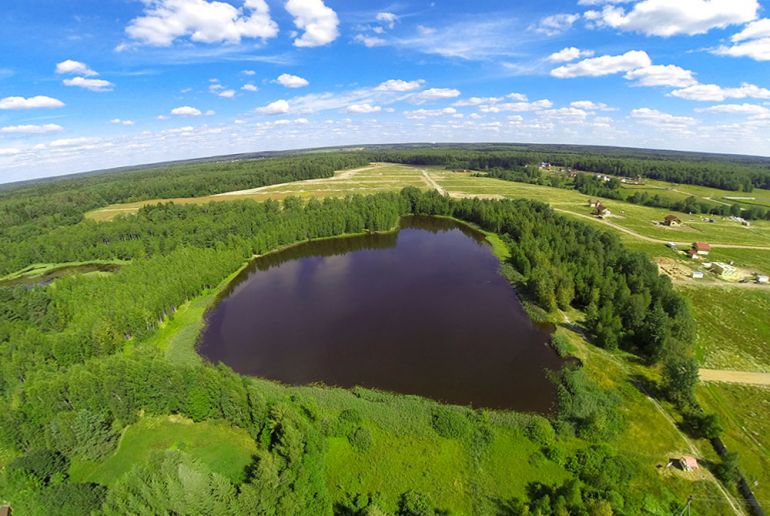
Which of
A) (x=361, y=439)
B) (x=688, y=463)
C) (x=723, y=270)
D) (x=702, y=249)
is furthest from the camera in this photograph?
(x=702, y=249)

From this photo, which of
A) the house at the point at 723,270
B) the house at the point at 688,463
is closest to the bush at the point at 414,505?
the house at the point at 688,463

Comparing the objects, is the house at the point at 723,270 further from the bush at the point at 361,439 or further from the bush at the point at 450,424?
the bush at the point at 361,439

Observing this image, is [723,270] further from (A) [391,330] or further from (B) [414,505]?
(B) [414,505]

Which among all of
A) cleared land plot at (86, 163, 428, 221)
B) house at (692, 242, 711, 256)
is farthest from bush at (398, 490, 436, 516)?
cleared land plot at (86, 163, 428, 221)

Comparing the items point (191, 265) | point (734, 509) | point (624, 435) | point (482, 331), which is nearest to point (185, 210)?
point (191, 265)

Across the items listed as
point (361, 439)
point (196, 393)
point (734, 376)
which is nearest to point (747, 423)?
point (734, 376)

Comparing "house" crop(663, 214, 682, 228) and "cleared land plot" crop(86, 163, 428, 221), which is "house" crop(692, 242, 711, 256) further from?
"cleared land plot" crop(86, 163, 428, 221)
